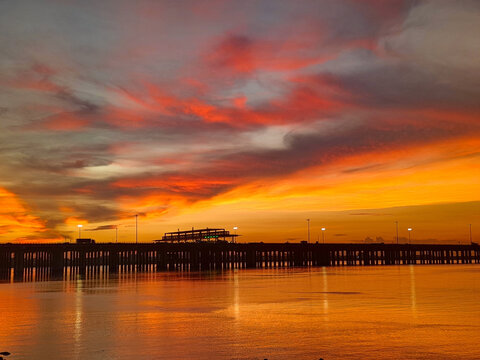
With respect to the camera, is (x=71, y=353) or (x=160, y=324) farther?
(x=160, y=324)

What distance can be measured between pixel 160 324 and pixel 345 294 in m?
24.3

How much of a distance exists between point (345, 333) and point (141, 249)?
127 m

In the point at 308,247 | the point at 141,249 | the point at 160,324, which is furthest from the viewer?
the point at 308,247

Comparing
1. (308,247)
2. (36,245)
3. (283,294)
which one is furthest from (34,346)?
(308,247)

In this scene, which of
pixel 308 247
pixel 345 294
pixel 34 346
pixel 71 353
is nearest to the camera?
pixel 71 353

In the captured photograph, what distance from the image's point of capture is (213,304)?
42.9 meters

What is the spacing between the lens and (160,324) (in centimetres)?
3159

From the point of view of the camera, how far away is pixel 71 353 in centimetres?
2312

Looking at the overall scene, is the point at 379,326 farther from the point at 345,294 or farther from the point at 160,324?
the point at 345,294

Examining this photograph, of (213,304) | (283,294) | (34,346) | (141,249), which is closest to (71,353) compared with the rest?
(34,346)

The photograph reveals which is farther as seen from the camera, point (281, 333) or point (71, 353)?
point (281, 333)

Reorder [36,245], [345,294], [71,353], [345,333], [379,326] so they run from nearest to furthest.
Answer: [71,353]
[345,333]
[379,326]
[345,294]
[36,245]

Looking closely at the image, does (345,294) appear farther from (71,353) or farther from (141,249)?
(141,249)

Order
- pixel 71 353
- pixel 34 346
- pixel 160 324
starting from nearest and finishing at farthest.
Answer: pixel 71 353, pixel 34 346, pixel 160 324
